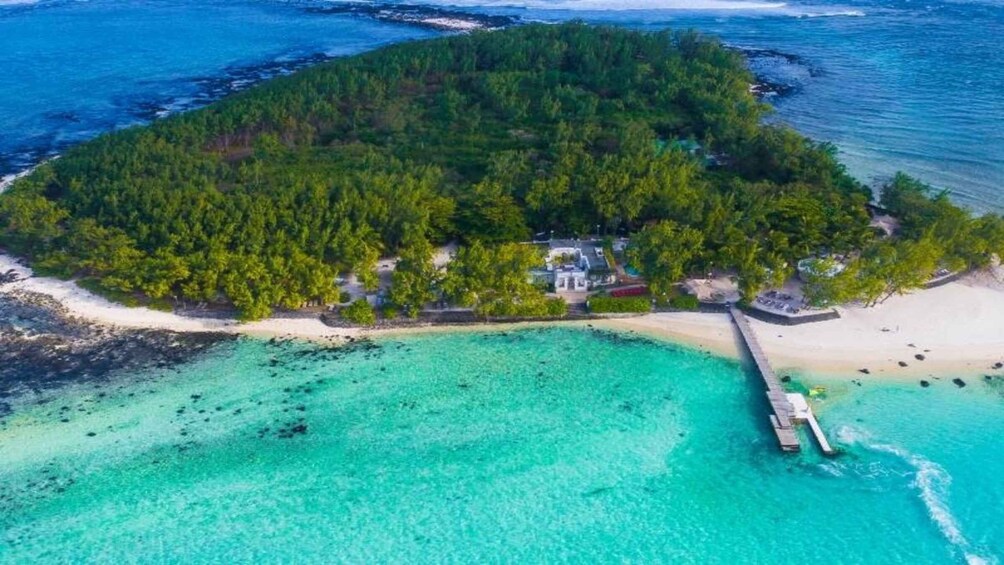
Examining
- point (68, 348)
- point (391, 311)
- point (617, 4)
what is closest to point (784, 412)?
point (391, 311)

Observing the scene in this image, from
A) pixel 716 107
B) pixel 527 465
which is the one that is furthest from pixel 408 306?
pixel 716 107

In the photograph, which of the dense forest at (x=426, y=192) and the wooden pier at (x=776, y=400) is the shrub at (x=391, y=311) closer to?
the dense forest at (x=426, y=192)

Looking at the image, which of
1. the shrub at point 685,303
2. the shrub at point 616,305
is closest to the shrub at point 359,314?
the shrub at point 616,305

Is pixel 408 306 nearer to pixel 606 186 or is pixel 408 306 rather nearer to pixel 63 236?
pixel 606 186

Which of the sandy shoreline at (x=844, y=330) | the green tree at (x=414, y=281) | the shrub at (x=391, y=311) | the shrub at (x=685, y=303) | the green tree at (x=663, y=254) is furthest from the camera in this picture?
the shrub at (x=685, y=303)

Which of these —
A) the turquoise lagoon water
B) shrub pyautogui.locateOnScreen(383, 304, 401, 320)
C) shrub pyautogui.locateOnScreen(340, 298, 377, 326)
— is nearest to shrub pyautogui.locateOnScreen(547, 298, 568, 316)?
the turquoise lagoon water

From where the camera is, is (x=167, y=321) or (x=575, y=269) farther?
(x=575, y=269)

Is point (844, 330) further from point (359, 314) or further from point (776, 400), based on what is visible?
point (359, 314)

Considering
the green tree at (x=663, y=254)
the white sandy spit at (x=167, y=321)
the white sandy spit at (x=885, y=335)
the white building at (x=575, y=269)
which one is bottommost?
the white sandy spit at (x=167, y=321)
